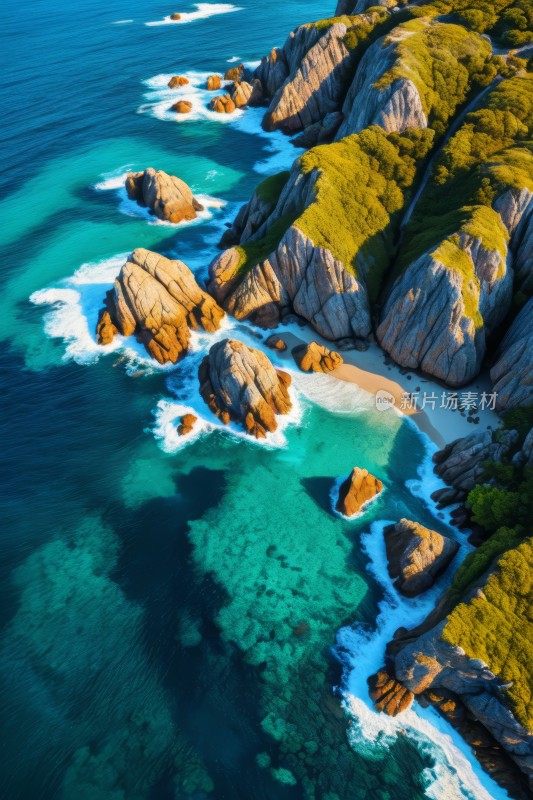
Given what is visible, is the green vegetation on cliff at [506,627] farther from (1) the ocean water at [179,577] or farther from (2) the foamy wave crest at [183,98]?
(2) the foamy wave crest at [183,98]

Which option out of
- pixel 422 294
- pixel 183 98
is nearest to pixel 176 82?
pixel 183 98

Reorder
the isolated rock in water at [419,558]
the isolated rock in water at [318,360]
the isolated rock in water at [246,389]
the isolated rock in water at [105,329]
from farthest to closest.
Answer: the isolated rock in water at [105,329], the isolated rock in water at [318,360], the isolated rock in water at [246,389], the isolated rock in water at [419,558]

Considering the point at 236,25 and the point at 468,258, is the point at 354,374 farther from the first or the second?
the point at 236,25

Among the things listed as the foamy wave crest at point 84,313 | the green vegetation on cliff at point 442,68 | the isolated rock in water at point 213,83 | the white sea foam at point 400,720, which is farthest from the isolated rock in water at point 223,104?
the white sea foam at point 400,720

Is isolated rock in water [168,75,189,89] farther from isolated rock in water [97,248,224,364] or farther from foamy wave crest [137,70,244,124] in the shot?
isolated rock in water [97,248,224,364]

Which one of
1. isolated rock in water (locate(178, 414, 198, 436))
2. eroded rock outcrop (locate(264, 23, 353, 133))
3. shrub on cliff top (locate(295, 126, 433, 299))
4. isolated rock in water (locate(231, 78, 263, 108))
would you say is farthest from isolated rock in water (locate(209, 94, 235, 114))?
isolated rock in water (locate(178, 414, 198, 436))

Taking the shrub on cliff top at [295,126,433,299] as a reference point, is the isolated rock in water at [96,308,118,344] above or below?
below

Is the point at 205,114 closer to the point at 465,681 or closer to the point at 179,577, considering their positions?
the point at 179,577
